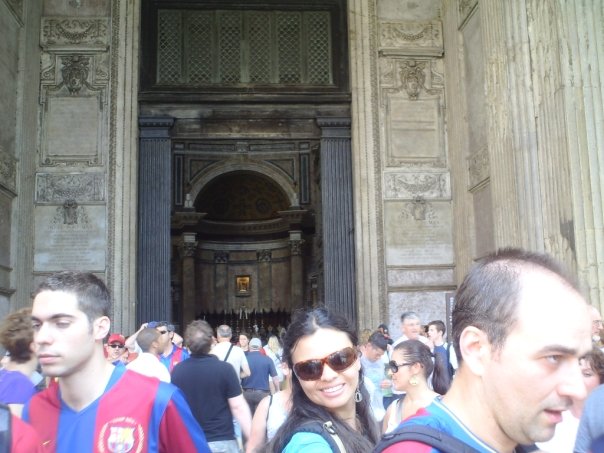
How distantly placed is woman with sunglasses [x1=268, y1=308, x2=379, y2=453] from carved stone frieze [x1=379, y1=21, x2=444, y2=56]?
43.0 feet

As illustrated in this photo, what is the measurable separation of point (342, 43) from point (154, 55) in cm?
419

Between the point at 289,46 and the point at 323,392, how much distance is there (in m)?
14.5

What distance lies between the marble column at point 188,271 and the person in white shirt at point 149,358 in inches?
567

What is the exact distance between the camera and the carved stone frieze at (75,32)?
14.3 m

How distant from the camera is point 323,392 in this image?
7.48 ft

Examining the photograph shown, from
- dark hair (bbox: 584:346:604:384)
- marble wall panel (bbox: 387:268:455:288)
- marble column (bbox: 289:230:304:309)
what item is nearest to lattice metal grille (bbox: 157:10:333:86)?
marble wall panel (bbox: 387:268:455:288)

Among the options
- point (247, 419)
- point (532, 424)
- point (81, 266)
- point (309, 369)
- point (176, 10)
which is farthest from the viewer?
point (176, 10)

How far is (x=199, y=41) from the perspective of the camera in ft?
52.1

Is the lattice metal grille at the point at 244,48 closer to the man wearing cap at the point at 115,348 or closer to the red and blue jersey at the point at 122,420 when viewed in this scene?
the man wearing cap at the point at 115,348

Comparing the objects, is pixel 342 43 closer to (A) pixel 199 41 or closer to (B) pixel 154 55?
(A) pixel 199 41

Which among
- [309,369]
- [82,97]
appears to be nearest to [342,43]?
[82,97]

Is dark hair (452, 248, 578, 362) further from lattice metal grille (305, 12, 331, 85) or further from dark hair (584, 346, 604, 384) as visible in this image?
lattice metal grille (305, 12, 331, 85)

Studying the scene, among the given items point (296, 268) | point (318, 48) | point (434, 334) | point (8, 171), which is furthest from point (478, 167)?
point (296, 268)

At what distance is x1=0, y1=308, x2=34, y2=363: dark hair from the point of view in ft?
10.6
